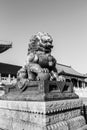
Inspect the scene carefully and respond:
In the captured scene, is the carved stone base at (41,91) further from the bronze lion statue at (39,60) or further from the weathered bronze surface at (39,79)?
the bronze lion statue at (39,60)

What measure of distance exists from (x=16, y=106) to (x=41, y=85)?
2.01 feet

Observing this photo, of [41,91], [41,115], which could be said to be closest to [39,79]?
[41,91]

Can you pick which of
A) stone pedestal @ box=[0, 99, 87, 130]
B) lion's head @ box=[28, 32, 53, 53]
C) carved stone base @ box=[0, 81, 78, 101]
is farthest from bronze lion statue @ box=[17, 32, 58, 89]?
stone pedestal @ box=[0, 99, 87, 130]

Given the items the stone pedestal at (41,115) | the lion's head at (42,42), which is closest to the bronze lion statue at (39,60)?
the lion's head at (42,42)

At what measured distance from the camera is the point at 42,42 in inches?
113

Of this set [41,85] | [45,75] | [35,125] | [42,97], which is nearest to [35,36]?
[45,75]

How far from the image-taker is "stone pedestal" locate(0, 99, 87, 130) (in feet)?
6.75

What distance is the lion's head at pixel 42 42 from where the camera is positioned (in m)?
2.88

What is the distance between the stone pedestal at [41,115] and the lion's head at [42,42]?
106 centimetres

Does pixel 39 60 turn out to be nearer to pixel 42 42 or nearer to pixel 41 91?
pixel 42 42

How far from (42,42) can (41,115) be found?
1.39 m

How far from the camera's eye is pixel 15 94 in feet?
8.72

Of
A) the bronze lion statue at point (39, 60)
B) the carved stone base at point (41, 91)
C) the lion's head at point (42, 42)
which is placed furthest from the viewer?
the lion's head at point (42, 42)

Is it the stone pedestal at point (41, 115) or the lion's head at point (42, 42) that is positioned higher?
the lion's head at point (42, 42)
